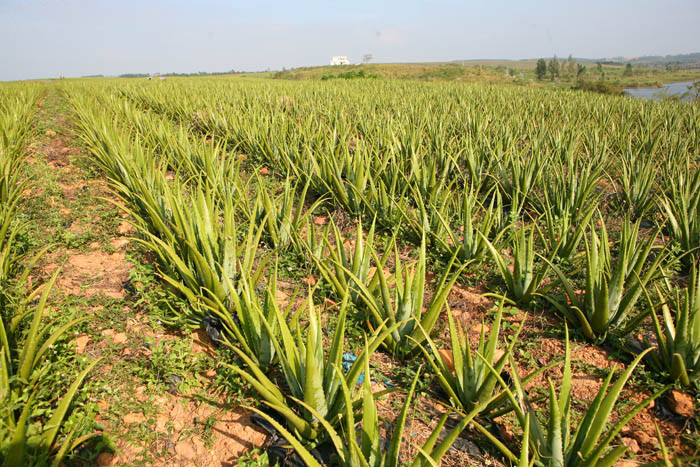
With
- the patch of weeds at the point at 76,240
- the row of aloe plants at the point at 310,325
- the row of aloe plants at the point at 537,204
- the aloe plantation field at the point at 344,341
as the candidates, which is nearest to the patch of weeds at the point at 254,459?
the aloe plantation field at the point at 344,341

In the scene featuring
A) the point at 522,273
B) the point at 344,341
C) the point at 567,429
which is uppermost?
the point at 522,273

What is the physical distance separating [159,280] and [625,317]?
294cm

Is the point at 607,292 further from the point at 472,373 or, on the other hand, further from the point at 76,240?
the point at 76,240

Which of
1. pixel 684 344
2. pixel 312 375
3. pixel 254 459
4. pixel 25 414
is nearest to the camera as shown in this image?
pixel 25 414

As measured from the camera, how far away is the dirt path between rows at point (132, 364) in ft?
4.76

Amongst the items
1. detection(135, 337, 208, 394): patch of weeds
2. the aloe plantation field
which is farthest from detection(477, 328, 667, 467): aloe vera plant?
detection(135, 337, 208, 394): patch of weeds

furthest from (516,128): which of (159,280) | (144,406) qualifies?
(144,406)

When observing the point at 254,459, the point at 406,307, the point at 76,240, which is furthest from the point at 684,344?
the point at 76,240

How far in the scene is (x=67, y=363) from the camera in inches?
67.1

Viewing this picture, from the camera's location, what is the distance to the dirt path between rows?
1452 millimetres

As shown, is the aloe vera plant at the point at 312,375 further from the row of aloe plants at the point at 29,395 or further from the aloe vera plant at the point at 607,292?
the aloe vera plant at the point at 607,292

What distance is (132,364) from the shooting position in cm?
180

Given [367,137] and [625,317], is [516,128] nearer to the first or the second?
[367,137]

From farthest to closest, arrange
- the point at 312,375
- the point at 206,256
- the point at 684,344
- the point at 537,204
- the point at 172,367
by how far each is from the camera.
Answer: the point at 537,204
the point at 206,256
the point at 172,367
the point at 684,344
the point at 312,375
